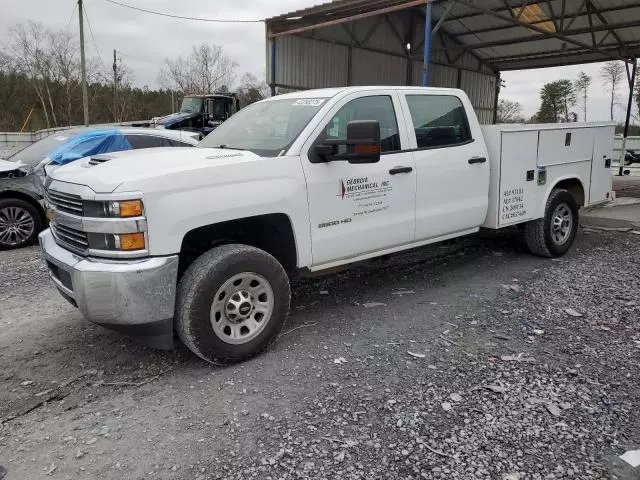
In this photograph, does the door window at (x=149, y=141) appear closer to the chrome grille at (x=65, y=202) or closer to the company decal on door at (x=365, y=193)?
the chrome grille at (x=65, y=202)

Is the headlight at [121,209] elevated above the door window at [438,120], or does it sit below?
below

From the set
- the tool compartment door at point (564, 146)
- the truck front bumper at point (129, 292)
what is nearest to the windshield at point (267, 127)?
the truck front bumper at point (129, 292)

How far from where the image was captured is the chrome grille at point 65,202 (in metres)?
3.46

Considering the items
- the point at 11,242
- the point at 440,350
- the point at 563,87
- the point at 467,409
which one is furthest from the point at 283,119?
the point at 563,87

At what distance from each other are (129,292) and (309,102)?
7.25 ft

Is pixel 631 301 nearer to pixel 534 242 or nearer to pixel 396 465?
pixel 534 242

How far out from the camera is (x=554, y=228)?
6445mm

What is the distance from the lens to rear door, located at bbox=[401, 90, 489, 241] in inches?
189

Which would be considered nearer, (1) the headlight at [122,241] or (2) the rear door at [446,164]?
(1) the headlight at [122,241]

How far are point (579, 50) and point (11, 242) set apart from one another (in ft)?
60.2

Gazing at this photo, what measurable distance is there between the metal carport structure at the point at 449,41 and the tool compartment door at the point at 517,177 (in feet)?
21.2

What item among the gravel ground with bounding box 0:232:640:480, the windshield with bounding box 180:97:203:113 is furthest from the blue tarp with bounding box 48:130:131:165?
the windshield with bounding box 180:97:203:113

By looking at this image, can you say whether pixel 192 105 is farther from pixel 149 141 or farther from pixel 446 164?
pixel 446 164

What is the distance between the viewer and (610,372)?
3.60 m
